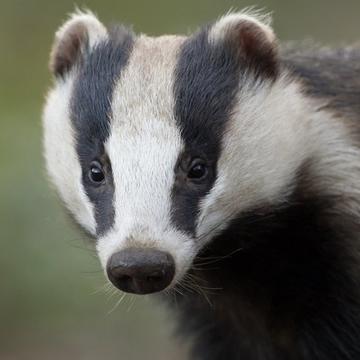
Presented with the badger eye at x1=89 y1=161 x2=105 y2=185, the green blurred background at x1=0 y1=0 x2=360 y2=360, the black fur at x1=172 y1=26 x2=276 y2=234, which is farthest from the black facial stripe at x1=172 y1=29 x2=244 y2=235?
the green blurred background at x1=0 y1=0 x2=360 y2=360

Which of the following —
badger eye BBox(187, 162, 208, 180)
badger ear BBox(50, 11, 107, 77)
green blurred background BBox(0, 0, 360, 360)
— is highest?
badger ear BBox(50, 11, 107, 77)

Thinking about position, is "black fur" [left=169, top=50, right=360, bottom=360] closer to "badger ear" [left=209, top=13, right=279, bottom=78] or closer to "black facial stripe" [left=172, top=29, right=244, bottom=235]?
"badger ear" [left=209, top=13, right=279, bottom=78]

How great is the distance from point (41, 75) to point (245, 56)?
16.6ft

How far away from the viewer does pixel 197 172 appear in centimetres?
402

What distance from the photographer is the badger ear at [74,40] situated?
447cm

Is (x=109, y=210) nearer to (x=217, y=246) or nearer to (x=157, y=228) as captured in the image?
(x=157, y=228)

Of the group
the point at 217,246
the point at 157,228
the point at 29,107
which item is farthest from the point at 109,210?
the point at 29,107

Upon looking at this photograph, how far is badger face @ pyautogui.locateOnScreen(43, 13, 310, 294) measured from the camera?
3.84 meters

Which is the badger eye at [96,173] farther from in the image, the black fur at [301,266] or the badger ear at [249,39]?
the badger ear at [249,39]

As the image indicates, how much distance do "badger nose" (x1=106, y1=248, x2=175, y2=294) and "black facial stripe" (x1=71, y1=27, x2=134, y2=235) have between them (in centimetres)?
23

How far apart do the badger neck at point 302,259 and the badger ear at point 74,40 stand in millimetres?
834

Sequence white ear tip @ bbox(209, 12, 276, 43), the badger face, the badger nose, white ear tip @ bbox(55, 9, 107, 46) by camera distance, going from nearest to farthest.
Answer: the badger nose < the badger face < white ear tip @ bbox(209, 12, 276, 43) < white ear tip @ bbox(55, 9, 107, 46)

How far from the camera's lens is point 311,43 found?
4992 millimetres

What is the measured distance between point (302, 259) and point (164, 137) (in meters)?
0.83
